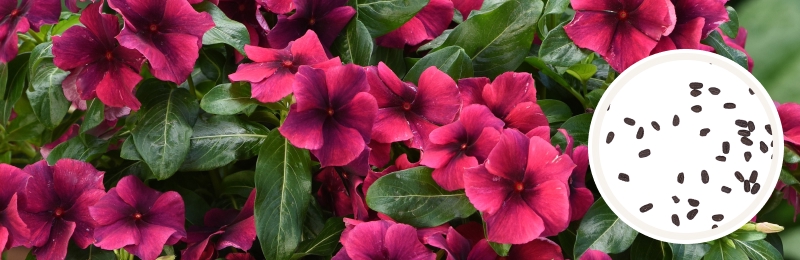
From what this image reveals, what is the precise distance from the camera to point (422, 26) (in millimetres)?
617

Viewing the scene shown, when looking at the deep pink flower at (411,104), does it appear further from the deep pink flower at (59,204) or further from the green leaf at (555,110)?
the deep pink flower at (59,204)

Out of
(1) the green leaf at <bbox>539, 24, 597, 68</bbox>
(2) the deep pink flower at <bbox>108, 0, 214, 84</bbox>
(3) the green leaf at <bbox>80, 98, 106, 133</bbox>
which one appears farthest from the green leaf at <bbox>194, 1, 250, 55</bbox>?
(1) the green leaf at <bbox>539, 24, 597, 68</bbox>

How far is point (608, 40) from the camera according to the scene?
545 millimetres

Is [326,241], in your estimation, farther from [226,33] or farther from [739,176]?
[739,176]

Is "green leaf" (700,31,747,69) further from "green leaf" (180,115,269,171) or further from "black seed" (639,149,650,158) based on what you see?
"green leaf" (180,115,269,171)

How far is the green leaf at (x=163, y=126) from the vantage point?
0.54 metres

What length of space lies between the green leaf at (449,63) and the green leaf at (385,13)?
43 millimetres

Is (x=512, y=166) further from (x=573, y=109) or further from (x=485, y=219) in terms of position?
(x=573, y=109)

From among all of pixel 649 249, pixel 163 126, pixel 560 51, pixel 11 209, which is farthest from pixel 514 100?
pixel 11 209

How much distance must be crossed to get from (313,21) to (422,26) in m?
0.09

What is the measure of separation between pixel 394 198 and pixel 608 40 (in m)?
0.19

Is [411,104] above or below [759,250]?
above

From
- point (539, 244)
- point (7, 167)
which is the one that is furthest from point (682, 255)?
point (7, 167)

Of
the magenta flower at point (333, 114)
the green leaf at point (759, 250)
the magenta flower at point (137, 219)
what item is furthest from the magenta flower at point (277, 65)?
the green leaf at point (759, 250)
